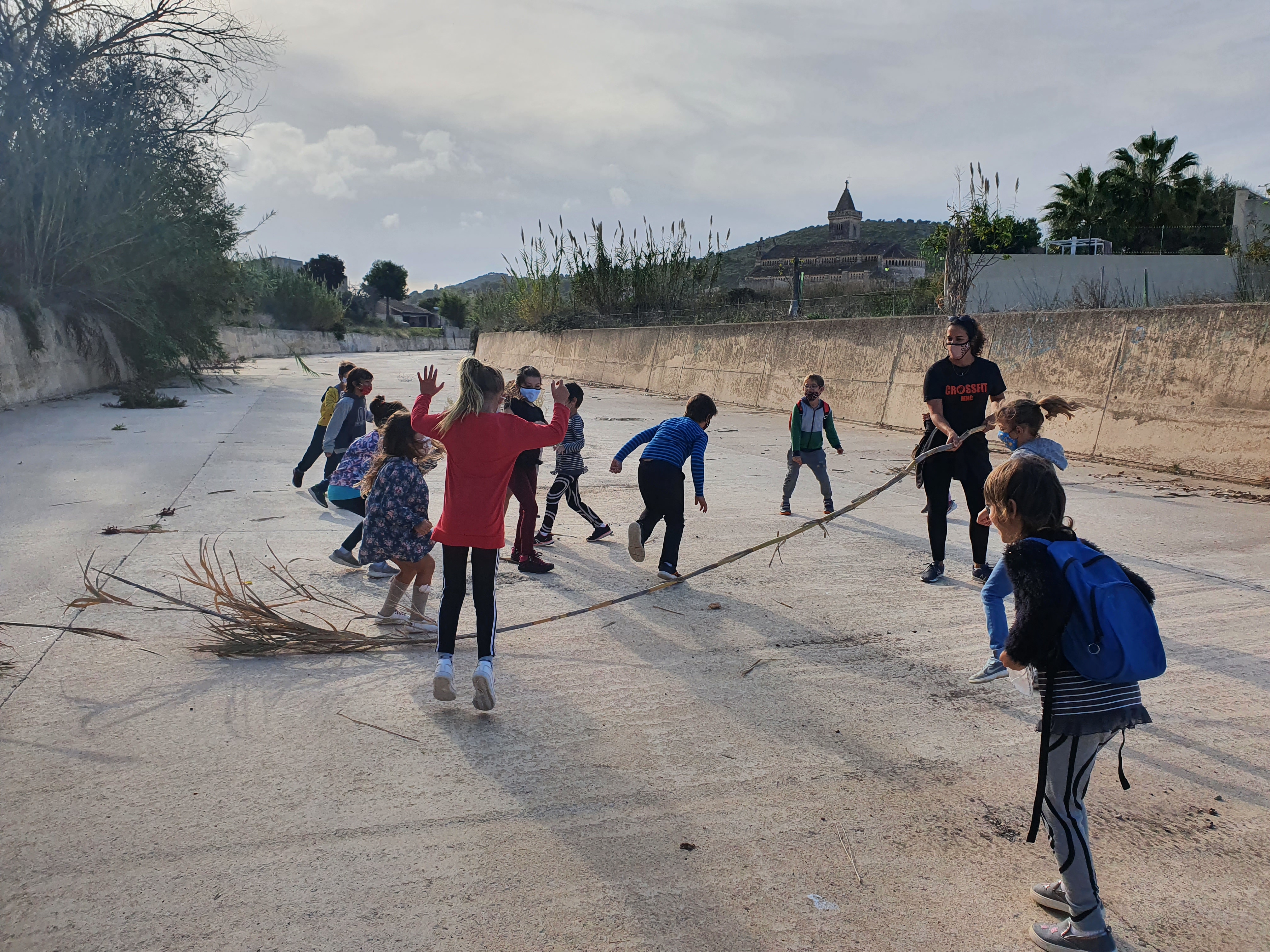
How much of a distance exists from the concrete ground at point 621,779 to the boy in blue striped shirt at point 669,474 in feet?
1.03

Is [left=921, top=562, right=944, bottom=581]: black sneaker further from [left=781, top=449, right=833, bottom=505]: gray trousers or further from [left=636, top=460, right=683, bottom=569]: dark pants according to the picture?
[left=781, top=449, right=833, bottom=505]: gray trousers

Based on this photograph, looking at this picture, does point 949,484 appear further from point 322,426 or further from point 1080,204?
point 1080,204

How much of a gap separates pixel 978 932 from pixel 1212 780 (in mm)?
1451

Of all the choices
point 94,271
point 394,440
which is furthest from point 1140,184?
point 394,440

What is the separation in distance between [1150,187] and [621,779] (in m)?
53.5

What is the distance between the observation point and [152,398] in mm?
17578

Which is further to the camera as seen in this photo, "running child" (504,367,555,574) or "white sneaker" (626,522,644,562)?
"running child" (504,367,555,574)

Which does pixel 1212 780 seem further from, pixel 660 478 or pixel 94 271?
pixel 94 271

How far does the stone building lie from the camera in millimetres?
68750

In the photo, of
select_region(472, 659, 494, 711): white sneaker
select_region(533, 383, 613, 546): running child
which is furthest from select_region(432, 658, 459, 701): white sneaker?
select_region(533, 383, 613, 546): running child

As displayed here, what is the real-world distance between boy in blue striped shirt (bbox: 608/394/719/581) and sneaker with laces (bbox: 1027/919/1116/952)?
3.66m

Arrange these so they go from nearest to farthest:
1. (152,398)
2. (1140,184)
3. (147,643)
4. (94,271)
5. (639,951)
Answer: (639,951), (147,643), (152,398), (94,271), (1140,184)

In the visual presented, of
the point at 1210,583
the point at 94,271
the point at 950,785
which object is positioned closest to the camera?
the point at 950,785

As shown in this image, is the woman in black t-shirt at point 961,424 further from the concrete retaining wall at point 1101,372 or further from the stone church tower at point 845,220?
the stone church tower at point 845,220
